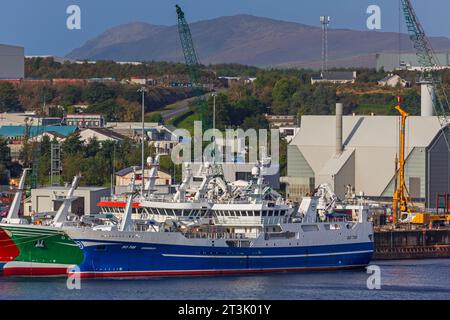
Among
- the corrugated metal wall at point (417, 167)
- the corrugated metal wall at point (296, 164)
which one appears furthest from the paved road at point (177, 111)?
the corrugated metal wall at point (417, 167)

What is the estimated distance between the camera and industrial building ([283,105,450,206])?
320ft

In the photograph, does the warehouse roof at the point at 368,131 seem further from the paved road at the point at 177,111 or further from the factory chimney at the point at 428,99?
the paved road at the point at 177,111

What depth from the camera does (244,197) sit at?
213 ft

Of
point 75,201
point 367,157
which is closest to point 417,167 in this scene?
point 367,157

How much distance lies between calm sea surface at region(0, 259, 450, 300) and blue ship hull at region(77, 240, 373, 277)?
808 mm

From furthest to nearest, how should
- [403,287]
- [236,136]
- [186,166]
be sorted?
[236,136] < [186,166] < [403,287]

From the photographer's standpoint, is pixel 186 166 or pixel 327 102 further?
pixel 327 102

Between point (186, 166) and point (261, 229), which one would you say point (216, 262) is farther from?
point (186, 166)

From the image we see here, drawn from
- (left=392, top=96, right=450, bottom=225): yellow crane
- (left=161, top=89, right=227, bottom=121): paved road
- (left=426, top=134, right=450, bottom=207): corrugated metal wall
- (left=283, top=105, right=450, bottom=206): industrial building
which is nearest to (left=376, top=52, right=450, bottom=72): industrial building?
(left=161, top=89, right=227, bottom=121): paved road

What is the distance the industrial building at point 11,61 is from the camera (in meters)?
137

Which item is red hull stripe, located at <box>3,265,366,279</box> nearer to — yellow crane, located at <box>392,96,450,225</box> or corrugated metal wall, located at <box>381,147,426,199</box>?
yellow crane, located at <box>392,96,450,225</box>
